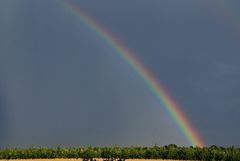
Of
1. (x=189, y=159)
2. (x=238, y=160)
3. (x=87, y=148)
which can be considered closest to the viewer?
(x=238, y=160)

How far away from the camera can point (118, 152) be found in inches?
1981

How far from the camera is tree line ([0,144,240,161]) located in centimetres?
4822

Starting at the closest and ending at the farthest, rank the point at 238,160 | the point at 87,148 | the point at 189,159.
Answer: the point at 238,160 < the point at 189,159 < the point at 87,148

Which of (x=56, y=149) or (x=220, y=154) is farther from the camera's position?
(x=56, y=149)

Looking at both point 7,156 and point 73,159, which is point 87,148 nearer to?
point 73,159

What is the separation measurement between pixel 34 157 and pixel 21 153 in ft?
4.90

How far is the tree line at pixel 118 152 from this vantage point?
4822 centimetres

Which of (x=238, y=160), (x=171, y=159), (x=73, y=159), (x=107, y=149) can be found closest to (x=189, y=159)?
(x=171, y=159)

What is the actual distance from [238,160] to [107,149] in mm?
14061

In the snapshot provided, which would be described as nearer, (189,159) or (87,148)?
(189,159)

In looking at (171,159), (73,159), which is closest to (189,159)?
(171,159)

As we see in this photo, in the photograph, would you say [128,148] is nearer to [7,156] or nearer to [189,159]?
[189,159]

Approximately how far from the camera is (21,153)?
167 ft

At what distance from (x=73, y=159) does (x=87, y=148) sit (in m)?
2.75
